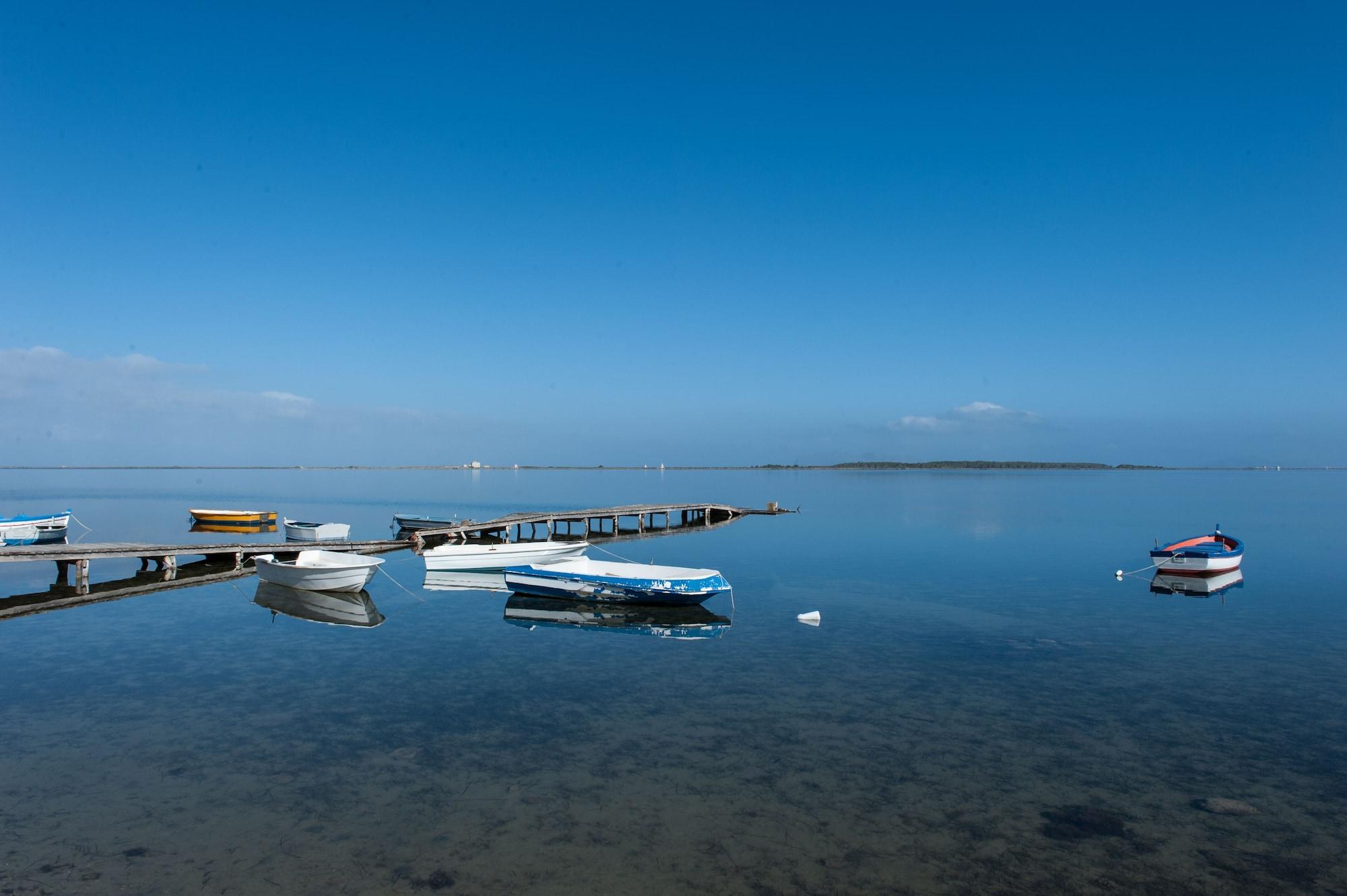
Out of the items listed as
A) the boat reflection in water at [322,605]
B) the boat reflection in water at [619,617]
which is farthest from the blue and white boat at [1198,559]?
the boat reflection in water at [322,605]

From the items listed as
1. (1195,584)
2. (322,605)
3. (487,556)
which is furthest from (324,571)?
(1195,584)

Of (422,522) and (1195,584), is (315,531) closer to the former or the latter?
(422,522)

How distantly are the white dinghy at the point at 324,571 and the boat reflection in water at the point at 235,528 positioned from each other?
123 feet

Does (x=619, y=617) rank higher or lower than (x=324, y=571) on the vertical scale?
lower

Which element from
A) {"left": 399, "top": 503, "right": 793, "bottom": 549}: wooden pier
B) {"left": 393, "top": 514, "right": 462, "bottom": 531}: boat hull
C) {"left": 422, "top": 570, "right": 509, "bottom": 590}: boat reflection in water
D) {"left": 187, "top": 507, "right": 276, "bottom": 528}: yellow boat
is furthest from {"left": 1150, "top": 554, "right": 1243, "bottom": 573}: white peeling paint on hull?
{"left": 187, "top": 507, "right": 276, "bottom": 528}: yellow boat

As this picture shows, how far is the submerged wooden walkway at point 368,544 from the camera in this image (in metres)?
31.4

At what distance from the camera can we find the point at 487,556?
115ft

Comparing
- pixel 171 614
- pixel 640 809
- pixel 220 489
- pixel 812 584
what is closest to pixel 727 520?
pixel 812 584

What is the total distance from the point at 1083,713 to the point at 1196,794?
395 centimetres

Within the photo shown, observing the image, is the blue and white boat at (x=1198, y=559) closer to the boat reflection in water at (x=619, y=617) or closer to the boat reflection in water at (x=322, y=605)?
the boat reflection in water at (x=619, y=617)

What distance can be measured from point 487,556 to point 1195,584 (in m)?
32.6

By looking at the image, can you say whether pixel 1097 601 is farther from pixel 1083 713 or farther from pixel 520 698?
pixel 520 698

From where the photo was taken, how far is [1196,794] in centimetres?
1201

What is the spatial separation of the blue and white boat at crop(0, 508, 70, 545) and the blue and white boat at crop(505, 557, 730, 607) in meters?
40.8
